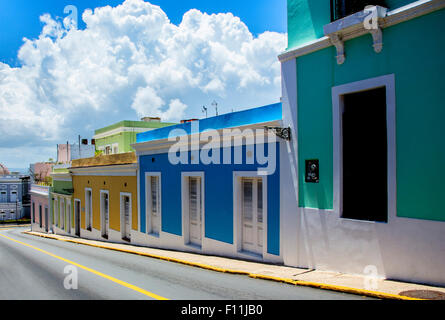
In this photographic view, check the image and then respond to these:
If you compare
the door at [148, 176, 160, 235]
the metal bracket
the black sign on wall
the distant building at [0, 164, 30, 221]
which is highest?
the metal bracket

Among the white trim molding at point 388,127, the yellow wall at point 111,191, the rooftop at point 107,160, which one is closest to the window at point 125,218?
the yellow wall at point 111,191

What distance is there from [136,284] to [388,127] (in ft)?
19.2

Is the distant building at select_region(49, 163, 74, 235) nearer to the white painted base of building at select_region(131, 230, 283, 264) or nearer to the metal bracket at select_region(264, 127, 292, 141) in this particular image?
the white painted base of building at select_region(131, 230, 283, 264)

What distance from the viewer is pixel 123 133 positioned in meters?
26.9

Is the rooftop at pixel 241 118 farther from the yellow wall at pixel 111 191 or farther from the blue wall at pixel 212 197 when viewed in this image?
the yellow wall at pixel 111 191

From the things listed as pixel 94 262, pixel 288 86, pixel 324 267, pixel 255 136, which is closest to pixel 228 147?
pixel 255 136

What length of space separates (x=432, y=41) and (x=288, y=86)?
3.33 meters

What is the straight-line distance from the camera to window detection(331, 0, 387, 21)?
7.55m

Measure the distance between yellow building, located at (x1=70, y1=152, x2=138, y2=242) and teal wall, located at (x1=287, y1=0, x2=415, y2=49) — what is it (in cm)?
955

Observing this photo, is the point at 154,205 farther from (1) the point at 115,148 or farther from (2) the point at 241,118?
(1) the point at 115,148

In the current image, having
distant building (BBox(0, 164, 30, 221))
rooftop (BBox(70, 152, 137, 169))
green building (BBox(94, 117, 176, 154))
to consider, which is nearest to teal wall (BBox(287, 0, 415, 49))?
rooftop (BBox(70, 152, 137, 169))

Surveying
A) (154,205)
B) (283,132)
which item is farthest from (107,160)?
(283,132)

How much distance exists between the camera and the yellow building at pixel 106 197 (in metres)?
17.2

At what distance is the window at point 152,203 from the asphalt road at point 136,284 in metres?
4.06
